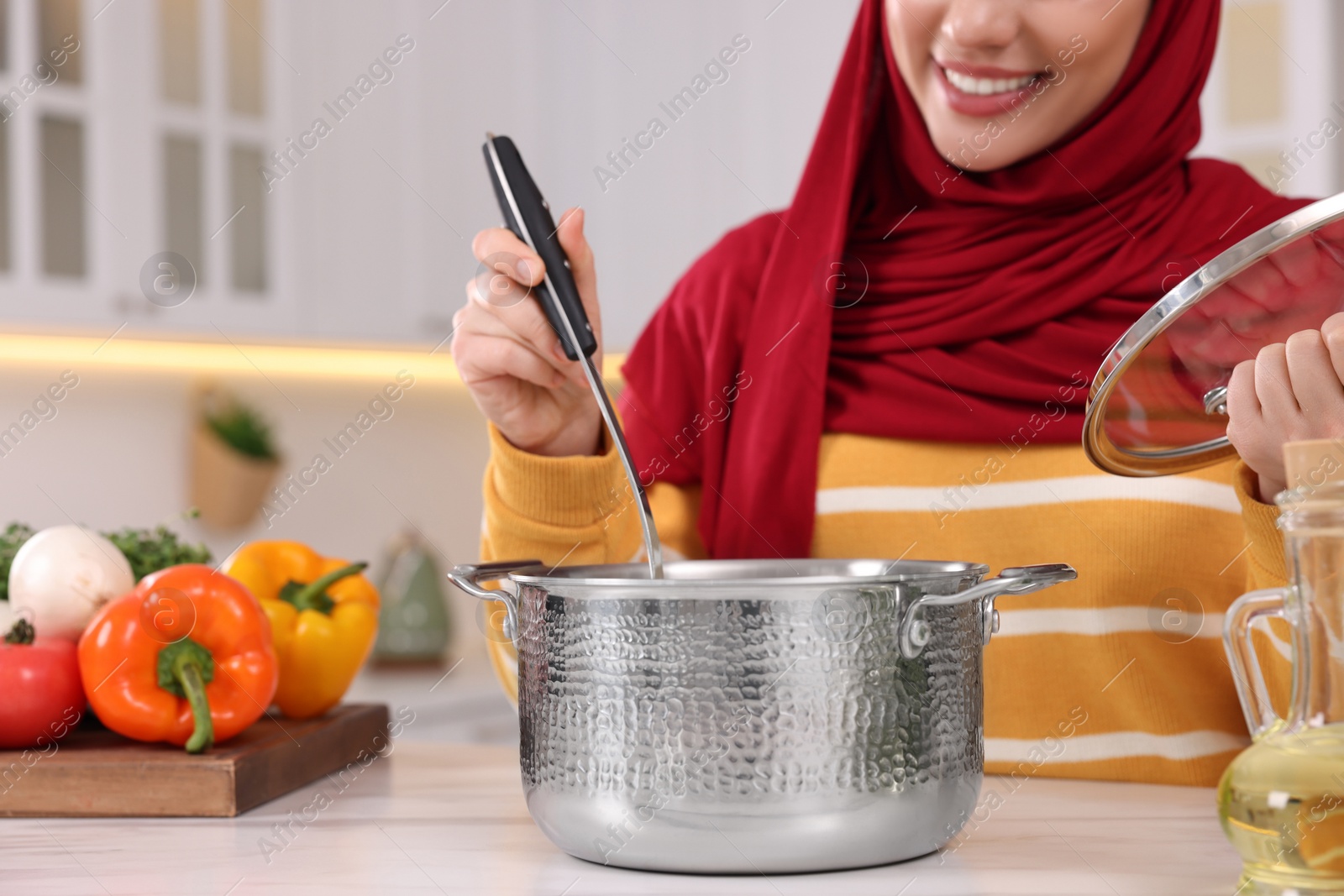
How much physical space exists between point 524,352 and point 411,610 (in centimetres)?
207

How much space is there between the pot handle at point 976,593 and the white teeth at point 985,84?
0.52 m

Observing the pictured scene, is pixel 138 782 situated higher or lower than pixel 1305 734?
lower

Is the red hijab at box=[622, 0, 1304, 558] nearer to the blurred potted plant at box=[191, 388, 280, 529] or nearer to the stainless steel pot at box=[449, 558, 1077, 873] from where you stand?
the stainless steel pot at box=[449, 558, 1077, 873]

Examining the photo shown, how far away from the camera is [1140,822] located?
71 cm

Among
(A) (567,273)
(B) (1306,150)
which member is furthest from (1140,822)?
(B) (1306,150)

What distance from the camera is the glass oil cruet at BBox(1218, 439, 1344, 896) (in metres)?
0.46

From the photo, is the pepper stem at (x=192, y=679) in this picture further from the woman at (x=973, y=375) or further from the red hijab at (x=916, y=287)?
the red hijab at (x=916, y=287)

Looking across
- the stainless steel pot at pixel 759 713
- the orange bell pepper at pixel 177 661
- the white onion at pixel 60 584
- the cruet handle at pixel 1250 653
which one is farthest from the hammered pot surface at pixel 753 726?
the white onion at pixel 60 584

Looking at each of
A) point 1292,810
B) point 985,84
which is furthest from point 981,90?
point 1292,810

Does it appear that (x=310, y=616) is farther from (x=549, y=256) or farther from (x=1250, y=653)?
(x=1250, y=653)

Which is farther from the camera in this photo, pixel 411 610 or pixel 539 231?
pixel 411 610

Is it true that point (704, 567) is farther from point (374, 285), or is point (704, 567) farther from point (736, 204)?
point (736, 204)

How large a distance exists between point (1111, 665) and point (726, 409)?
0.40 metres

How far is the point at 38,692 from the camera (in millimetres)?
821
